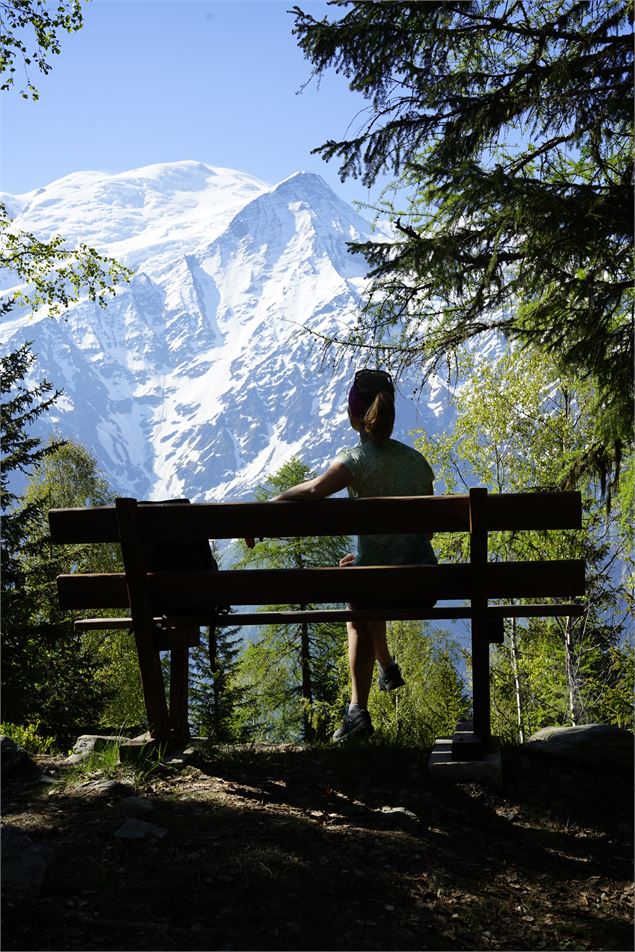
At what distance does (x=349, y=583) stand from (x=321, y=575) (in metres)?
0.16

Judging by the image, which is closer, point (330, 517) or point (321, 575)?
point (330, 517)

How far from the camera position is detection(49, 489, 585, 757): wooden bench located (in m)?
4.98

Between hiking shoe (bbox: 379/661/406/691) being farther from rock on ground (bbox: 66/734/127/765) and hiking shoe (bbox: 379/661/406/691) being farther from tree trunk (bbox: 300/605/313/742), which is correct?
tree trunk (bbox: 300/605/313/742)

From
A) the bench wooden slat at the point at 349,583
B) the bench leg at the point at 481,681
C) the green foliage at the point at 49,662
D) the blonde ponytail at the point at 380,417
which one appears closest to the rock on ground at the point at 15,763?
the bench wooden slat at the point at 349,583

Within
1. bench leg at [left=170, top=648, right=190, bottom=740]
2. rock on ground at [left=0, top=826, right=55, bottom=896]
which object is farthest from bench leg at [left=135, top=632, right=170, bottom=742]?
rock on ground at [left=0, top=826, right=55, bottom=896]

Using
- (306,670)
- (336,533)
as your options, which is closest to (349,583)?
(336,533)

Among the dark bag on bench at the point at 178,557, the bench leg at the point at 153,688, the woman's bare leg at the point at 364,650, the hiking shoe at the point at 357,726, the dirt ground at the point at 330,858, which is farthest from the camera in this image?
the hiking shoe at the point at 357,726

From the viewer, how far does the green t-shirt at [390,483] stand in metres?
5.62

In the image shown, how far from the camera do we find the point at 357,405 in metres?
5.77

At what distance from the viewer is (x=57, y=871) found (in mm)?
3822

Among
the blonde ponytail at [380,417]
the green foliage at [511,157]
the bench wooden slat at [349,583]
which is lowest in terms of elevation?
the bench wooden slat at [349,583]

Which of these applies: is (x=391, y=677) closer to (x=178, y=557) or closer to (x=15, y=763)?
(x=178, y=557)

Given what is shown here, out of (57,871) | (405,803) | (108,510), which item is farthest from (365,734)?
(57,871)

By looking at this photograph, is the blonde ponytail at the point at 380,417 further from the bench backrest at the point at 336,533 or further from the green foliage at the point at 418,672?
the green foliage at the point at 418,672
